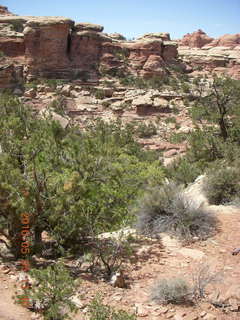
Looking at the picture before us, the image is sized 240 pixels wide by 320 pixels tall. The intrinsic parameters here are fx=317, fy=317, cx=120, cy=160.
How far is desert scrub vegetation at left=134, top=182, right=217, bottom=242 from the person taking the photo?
6.23 m

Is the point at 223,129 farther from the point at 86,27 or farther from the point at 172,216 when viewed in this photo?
the point at 86,27

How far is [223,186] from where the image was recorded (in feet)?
27.2

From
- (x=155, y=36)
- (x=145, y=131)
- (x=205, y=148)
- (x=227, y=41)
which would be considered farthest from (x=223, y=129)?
(x=227, y=41)

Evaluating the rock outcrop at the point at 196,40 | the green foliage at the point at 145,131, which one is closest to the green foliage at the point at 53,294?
the green foliage at the point at 145,131

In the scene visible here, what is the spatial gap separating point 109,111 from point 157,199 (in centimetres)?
2686

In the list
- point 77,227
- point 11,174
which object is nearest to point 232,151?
point 77,227

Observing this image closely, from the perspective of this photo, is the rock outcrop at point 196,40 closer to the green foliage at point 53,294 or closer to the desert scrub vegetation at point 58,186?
the desert scrub vegetation at point 58,186

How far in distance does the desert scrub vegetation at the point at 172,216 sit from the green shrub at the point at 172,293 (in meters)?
1.83

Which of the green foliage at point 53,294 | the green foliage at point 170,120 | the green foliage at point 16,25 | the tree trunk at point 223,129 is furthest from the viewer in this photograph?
the green foliage at point 16,25

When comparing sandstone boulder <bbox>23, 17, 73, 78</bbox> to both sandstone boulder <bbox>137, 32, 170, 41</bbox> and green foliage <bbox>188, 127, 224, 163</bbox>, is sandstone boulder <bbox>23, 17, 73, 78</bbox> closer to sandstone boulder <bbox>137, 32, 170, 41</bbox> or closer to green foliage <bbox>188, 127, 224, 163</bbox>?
sandstone boulder <bbox>137, 32, 170, 41</bbox>

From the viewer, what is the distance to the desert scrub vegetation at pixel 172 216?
6230 millimetres

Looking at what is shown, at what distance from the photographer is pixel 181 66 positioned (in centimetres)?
4328

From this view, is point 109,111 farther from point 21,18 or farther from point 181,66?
point 21,18

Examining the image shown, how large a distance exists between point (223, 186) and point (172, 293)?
472cm
